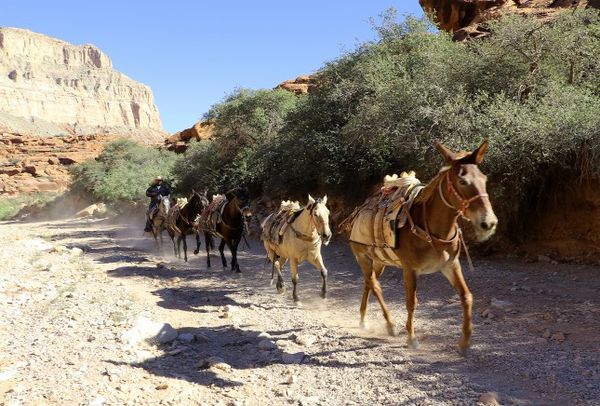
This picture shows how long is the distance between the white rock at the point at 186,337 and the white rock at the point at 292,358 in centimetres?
147

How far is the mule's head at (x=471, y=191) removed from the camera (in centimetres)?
403

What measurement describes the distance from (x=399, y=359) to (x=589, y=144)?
6445 mm

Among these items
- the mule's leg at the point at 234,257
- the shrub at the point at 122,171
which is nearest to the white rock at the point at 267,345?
Answer: the mule's leg at the point at 234,257

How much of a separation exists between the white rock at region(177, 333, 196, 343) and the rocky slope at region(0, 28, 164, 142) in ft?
447


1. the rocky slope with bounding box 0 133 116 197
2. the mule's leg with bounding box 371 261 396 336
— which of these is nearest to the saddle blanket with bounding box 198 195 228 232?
the mule's leg with bounding box 371 261 396 336

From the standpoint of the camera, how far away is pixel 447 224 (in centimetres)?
482

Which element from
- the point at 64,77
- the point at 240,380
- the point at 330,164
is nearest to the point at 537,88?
the point at 330,164

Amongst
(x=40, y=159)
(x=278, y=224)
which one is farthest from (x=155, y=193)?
(x=40, y=159)

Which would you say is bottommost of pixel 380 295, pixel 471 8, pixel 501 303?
pixel 501 303

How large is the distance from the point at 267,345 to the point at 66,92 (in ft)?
597

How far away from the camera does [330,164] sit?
16141 millimetres

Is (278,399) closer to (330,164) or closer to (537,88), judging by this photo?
(537,88)

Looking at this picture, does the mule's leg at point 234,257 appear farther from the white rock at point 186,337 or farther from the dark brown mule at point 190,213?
the white rock at point 186,337

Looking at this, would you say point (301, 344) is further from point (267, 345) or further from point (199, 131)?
point (199, 131)
